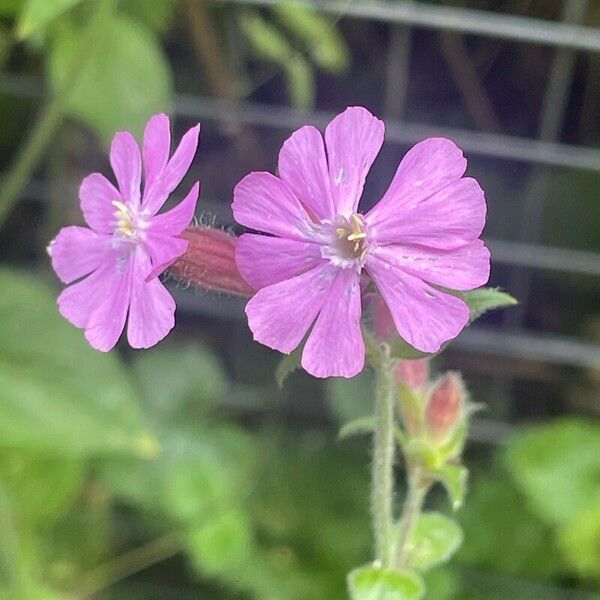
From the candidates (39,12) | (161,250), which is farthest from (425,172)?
(39,12)

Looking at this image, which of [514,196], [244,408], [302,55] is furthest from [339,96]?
[244,408]

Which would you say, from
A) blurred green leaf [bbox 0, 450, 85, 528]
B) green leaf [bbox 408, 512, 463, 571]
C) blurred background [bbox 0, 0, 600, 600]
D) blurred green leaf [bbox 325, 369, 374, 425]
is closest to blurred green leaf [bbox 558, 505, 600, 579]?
blurred background [bbox 0, 0, 600, 600]

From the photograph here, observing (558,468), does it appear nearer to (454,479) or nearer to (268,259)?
(454,479)

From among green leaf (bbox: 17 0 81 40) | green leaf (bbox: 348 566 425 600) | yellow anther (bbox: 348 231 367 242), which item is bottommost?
green leaf (bbox: 348 566 425 600)

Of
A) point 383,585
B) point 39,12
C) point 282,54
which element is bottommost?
point 383,585

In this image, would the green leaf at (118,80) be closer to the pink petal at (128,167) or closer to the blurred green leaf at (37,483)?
the blurred green leaf at (37,483)

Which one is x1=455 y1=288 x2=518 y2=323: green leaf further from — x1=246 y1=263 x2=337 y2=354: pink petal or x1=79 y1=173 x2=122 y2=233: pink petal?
x1=79 y1=173 x2=122 y2=233: pink petal

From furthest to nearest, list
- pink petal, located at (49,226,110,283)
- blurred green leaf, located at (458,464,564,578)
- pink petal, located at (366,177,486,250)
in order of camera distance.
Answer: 1. blurred green leaf, located at (458,464,564,578)
2. pink petal, located at (49,226,110,283)
3. pink petal, located at (366,177,486,250)
